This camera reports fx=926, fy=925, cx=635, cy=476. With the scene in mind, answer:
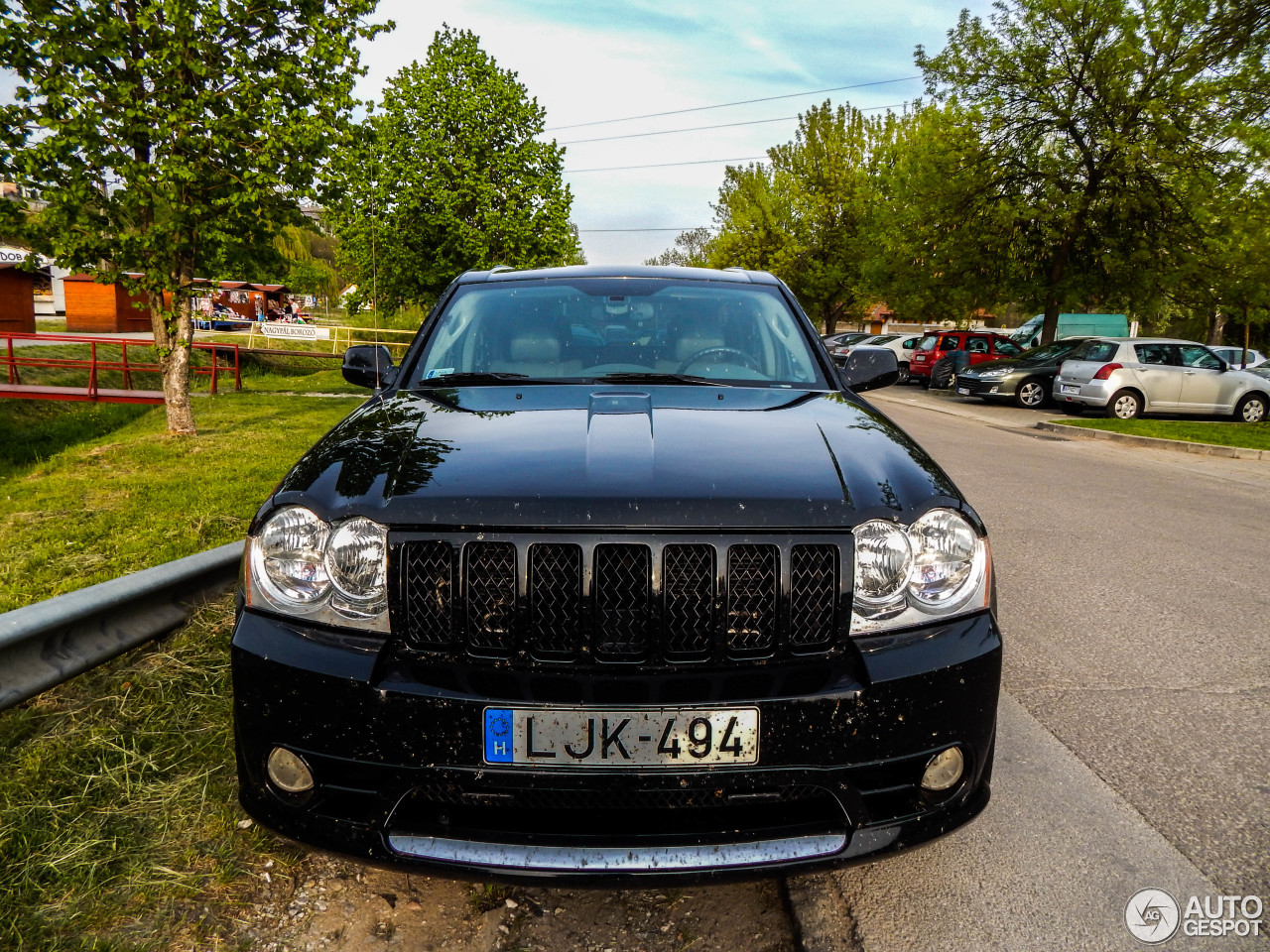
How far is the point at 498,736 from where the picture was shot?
1.95 metres

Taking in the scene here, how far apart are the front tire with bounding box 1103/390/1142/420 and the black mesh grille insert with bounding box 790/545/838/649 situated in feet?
61.1

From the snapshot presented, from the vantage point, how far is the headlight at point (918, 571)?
6.84ft

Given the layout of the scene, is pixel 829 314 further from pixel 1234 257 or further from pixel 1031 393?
pixel 1031 393

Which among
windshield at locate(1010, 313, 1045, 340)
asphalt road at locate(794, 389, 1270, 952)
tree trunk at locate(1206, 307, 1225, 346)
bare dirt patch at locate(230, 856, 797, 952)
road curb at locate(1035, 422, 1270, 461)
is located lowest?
bare dirt patch at locate(230, 856, 797, 952)

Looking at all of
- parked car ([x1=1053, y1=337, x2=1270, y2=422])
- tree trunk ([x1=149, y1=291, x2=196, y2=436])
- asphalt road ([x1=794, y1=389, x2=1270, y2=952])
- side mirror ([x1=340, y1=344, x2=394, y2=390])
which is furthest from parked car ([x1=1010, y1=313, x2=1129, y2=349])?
side mirror ([x1=340, y1=344, x2=394, y2=390])

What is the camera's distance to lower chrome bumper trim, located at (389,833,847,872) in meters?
1.88

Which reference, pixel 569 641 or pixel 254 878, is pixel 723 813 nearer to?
pixel 569 641

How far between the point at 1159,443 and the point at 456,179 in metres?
18.9

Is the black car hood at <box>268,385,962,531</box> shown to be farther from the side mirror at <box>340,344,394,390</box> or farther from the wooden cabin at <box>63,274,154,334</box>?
the wooden cabin at <box>63,274,154,334</box>

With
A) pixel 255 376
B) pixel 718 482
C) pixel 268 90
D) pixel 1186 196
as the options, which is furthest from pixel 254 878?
pixel 1186 196

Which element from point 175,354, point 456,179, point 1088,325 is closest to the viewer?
point 175,354

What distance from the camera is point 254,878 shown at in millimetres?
2363

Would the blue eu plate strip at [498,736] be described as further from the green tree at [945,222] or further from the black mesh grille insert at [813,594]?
the green tree at [945,222]

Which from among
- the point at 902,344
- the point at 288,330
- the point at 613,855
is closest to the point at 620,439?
the point at 613,855
